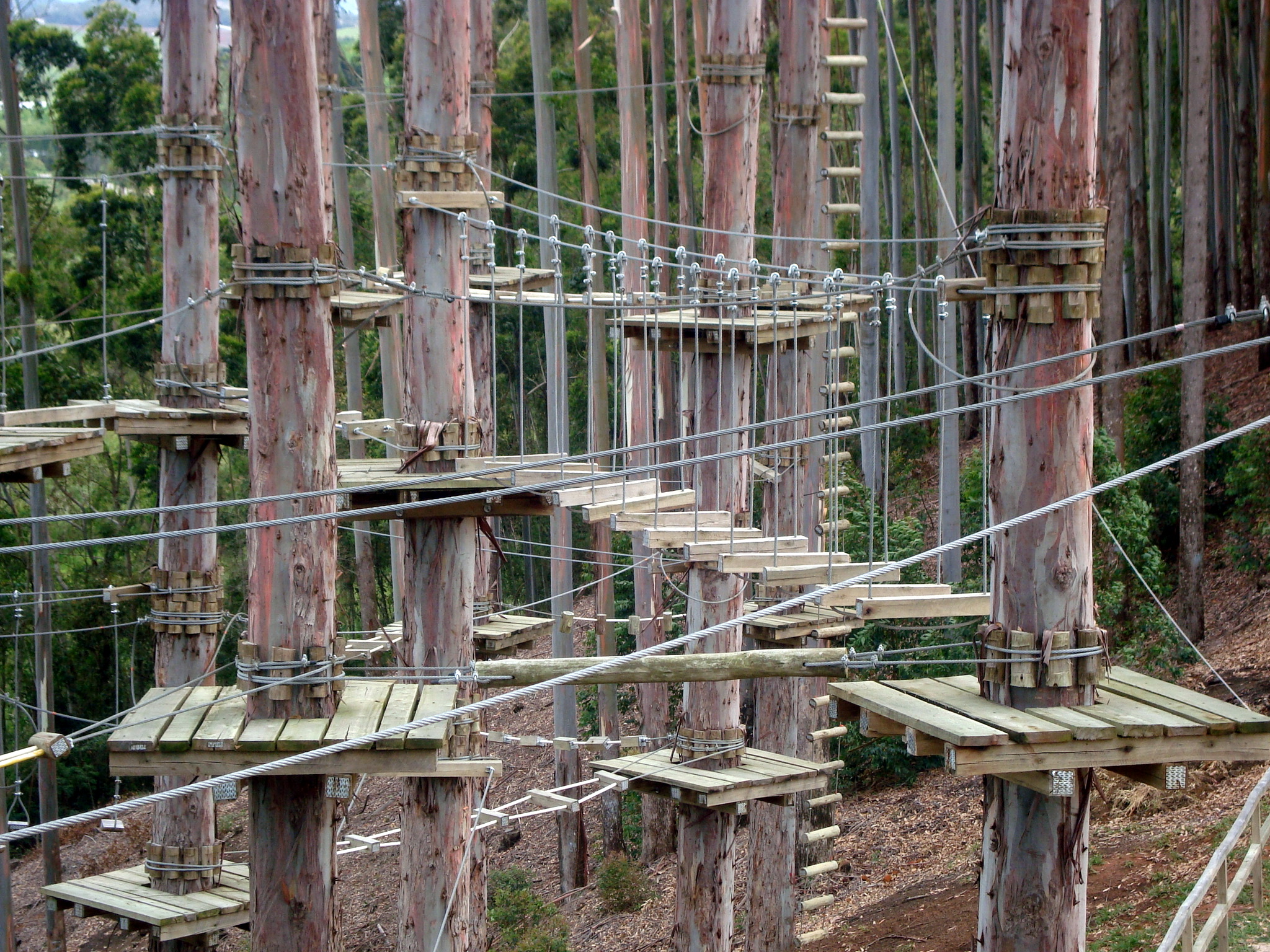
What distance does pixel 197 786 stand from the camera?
13.7ft

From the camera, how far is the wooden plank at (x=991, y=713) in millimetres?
3824

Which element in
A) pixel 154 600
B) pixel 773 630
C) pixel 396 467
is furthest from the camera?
pixel 154 600

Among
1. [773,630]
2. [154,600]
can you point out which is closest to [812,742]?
[773,630]

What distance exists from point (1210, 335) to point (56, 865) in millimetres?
14745

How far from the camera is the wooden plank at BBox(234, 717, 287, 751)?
14.9 feet

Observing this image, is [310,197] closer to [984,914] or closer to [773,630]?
[984,914]

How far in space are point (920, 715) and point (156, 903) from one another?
22.6 ft

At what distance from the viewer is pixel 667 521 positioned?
6.80 m

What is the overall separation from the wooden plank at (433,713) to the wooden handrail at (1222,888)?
275cm

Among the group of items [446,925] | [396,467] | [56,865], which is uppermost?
[396,467]

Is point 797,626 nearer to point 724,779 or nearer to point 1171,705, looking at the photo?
point 724,779

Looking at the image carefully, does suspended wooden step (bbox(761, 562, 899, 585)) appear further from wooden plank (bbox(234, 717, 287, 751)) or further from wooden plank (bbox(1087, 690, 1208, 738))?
wooden plank (bbox(234, 717, 287, 751))

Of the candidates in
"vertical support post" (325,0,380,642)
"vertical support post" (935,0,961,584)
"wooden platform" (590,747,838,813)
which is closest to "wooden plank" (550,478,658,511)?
"wooden platform" (590,747,838,813)

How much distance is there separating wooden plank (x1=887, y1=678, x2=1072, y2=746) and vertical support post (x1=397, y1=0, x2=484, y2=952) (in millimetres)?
3173
